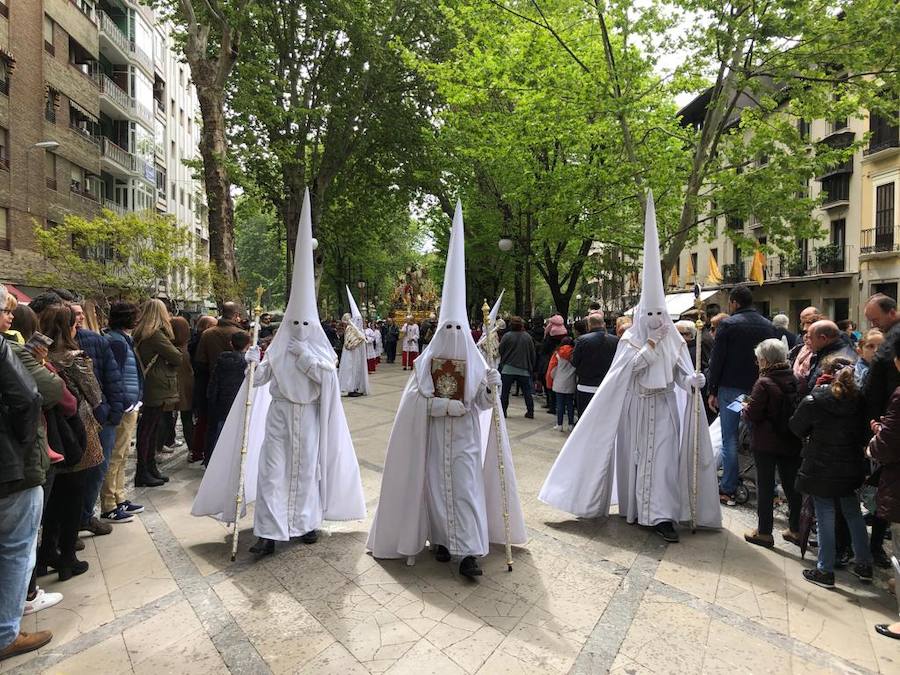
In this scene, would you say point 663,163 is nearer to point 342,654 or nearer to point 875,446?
point 875,446

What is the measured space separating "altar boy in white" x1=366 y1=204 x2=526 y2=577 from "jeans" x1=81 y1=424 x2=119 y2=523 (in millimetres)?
2216

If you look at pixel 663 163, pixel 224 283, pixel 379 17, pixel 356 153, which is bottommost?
pixel 224 283

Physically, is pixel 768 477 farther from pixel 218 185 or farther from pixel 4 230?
pixel 4 230

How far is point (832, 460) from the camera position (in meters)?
4.07

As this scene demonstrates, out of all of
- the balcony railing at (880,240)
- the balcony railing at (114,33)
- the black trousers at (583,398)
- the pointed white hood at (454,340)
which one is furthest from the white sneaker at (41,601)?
the balcony railing at (114,33)

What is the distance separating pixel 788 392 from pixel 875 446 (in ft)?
3.91

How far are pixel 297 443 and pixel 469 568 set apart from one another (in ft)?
5.42

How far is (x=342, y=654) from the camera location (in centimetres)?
325

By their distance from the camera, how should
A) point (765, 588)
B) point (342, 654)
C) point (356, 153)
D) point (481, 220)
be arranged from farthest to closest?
point (356, 153) < point (481, 220) < point (765, 588) < point (342, 654)

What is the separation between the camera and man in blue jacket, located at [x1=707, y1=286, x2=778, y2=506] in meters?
6.07

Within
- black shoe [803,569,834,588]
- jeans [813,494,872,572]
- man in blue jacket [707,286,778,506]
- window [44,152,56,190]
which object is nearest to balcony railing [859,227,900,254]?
man in blue jacket [707,286,778,506]

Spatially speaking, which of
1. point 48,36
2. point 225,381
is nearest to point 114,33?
point 48,36

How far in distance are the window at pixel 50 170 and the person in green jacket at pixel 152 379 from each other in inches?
889

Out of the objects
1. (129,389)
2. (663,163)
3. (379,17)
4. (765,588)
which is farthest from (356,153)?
(765,588)
